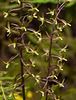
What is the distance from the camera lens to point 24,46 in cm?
105

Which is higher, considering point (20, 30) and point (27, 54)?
point (20, 30)

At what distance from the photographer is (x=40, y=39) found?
1060 mm

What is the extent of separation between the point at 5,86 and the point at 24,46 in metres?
0.58

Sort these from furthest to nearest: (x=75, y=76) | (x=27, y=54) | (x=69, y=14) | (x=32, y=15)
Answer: (x=69, y=14) → (x=75, y=76) → (x=27, y=54) → (x=32, y=15)

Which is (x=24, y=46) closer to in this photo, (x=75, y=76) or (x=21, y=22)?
(x=21, y=22)

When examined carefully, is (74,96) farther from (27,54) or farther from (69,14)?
(69,14)

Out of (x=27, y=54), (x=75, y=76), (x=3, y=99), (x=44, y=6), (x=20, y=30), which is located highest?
(x=44, y=6)

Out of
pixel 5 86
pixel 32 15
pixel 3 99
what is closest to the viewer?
pixel 32 15

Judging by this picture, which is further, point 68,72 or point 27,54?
point 68,72

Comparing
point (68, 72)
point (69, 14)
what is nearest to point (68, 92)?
point (68, 72)

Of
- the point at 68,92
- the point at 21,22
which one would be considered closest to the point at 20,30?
the point at 21,22

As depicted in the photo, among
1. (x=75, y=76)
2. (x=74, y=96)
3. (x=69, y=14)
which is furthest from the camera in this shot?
(x=69, y=14)

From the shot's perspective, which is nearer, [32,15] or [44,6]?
[32,15]

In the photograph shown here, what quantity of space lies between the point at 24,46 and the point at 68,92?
117 centimetres
